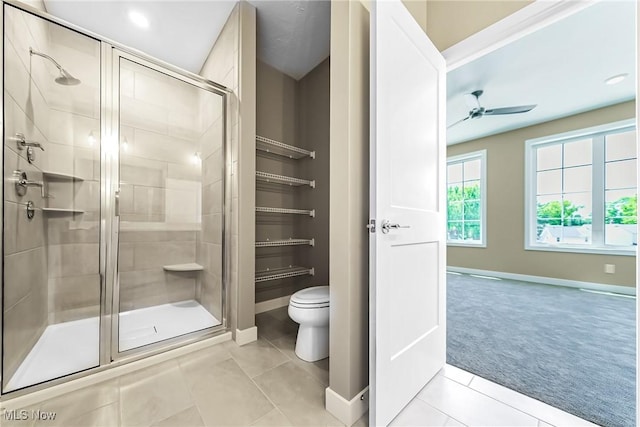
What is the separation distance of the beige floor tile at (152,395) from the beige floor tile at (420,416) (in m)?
1.06

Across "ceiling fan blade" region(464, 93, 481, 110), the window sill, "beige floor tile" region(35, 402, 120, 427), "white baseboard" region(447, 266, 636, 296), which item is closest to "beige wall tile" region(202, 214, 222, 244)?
"beige floor tile" region(35, 402, 120, 427)

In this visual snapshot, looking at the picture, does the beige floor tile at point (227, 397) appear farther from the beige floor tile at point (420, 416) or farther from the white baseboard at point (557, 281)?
the white baseboard at point (557, 281)

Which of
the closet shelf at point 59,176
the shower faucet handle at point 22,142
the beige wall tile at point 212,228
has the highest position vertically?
the shower faucet handle at point 22,142

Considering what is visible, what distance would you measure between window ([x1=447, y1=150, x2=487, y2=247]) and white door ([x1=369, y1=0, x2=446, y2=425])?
380 cm

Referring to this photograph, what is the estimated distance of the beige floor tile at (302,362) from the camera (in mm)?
1493

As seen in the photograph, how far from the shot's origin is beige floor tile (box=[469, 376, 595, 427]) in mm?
1169

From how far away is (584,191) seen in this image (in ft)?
12.0

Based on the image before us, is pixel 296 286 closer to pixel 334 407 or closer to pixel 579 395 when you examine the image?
pixel 334 407

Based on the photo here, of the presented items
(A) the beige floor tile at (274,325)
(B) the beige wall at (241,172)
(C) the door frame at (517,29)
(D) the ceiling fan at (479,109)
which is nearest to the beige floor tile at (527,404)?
(C) the door frame at (517,29)

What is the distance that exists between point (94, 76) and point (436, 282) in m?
2.73

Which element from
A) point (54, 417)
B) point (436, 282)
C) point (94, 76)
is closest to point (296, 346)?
point (436, 282)

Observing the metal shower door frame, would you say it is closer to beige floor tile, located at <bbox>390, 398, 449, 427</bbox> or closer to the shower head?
the shower head

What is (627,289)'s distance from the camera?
3.26m

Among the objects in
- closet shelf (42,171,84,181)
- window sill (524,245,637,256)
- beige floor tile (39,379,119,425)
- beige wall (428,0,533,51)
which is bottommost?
beige floor tile (39,379,119,425)
